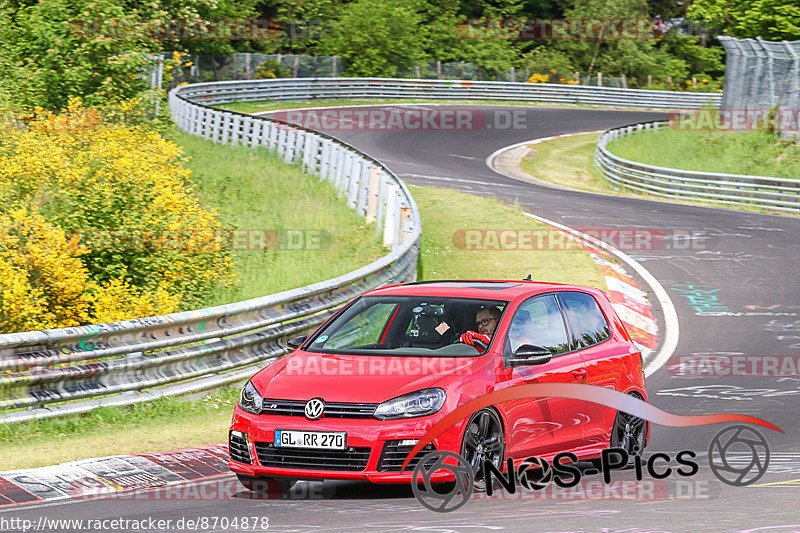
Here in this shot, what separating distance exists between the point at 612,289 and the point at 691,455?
1006cm

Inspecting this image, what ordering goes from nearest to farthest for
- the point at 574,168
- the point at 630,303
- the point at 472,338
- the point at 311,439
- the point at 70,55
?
the point at 311,439, the point at 472,338, the point at 630,303, the point at 70,55, the point at 574,168

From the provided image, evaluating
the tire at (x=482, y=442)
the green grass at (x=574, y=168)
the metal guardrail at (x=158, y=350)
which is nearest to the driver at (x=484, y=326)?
the tire at (x=482, y=442)

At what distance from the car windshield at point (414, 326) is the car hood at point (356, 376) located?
21cm

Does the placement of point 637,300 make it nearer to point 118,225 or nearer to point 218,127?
point 118,225

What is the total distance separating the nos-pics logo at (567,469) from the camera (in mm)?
7344

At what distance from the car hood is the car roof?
886mm

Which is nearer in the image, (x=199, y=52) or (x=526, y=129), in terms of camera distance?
(x=526, y=129)

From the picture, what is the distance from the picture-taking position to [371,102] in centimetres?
5425

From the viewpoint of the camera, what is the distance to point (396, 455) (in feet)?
24.0

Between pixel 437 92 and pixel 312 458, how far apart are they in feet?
167

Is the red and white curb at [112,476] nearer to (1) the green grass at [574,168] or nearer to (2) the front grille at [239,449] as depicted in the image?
(2) the front grille at [239,449]

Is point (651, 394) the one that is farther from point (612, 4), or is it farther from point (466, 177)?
point (612, 4)

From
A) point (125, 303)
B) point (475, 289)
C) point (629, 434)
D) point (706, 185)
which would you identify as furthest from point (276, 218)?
point (706, 185)

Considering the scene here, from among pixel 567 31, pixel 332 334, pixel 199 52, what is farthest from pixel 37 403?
pixel 567 31
